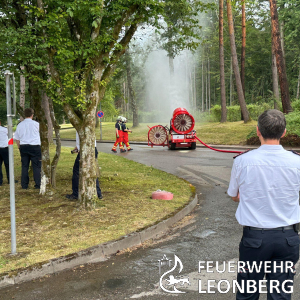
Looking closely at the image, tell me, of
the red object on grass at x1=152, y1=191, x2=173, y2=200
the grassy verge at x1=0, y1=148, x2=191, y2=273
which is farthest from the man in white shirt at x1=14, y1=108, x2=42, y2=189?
the red object on grass at x1=152, y1=191, x2=173, y2=200

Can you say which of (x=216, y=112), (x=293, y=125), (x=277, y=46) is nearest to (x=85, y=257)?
(x=293, y=125)

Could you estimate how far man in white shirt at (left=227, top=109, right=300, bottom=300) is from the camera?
2.62m

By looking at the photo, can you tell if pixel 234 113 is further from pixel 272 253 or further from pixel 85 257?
pixel 272 253

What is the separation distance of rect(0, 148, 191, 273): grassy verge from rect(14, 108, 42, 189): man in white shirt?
68cm

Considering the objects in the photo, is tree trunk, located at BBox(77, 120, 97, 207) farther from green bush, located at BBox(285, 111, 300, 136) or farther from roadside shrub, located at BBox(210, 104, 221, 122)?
roadside shrub, located at BBox(210, 104, 221, 122)

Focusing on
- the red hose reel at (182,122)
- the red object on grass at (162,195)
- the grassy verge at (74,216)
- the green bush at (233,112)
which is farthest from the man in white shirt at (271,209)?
the green bush at (233,112)

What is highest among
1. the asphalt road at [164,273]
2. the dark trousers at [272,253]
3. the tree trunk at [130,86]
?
the tree trunk at [130,86]

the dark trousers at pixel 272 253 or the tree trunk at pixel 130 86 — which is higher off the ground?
the tree trunk at pixel 130 86

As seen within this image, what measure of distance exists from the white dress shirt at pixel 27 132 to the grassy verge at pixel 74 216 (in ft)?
4.11

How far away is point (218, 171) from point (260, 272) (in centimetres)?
1027

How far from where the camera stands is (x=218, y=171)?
12.8 metres

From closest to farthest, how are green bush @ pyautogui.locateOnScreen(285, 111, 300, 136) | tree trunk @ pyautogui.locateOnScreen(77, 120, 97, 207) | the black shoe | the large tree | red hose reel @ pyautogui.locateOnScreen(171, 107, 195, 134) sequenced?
1. the large tree
2. tree trunk @ pyautogui.locateOnScreen(77, 120, 97, 207)
3. the black shoe
4. green bush @ pyautogui.locateOnScreen(285, 111, 300, 136)
5. red hose reel @ pyautogui.locateOnScreen(171, 107, 195, 134)

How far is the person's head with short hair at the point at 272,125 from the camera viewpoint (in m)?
2.66

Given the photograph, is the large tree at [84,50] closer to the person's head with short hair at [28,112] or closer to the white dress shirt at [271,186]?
the person's head with short hair at [28,112]
